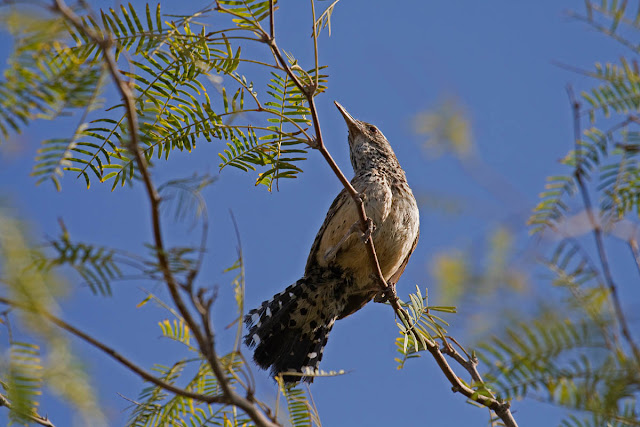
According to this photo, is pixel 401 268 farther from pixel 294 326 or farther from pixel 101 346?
pixel 101 346

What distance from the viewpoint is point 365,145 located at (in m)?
6.17

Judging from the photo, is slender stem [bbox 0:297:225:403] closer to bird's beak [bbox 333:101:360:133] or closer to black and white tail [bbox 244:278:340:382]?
black and white tail [bbox 244:278:340:382]

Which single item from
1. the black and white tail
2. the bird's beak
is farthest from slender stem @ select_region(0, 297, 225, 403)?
the bird's beak

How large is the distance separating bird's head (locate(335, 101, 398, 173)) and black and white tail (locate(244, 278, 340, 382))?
1241mm

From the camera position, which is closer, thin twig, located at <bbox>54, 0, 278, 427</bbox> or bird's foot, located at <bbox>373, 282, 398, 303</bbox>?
thin twig, located at <bbox>54, 0, 278, 427</bbox>

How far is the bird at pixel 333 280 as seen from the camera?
16.7ft

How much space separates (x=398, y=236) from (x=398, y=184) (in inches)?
20.8

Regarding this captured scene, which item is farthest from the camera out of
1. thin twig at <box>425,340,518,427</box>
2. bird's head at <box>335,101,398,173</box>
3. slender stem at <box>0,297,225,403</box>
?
bird's head at <box>335,101,398,173</box>

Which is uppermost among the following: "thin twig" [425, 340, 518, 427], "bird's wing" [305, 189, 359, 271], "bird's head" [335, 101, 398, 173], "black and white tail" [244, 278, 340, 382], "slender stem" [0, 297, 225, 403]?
"bird's head" [335, 101, 398, 173]

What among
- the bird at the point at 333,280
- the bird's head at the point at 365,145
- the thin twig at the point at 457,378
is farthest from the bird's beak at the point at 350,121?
the thin twig at the point at 457,378

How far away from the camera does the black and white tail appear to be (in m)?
5.09

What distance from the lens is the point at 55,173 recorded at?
2258 millimetres

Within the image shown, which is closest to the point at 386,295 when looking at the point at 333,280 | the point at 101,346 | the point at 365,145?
the point at 333,280

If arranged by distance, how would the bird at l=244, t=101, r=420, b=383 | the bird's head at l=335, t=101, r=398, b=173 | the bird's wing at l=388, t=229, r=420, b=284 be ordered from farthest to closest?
1. the bird's head at l=335, t=101, r=398, b=173
2. the bird's wing at l=388, t=229, r=420, b=284
3. the bird at l=244, t=101, r=420, b=383
